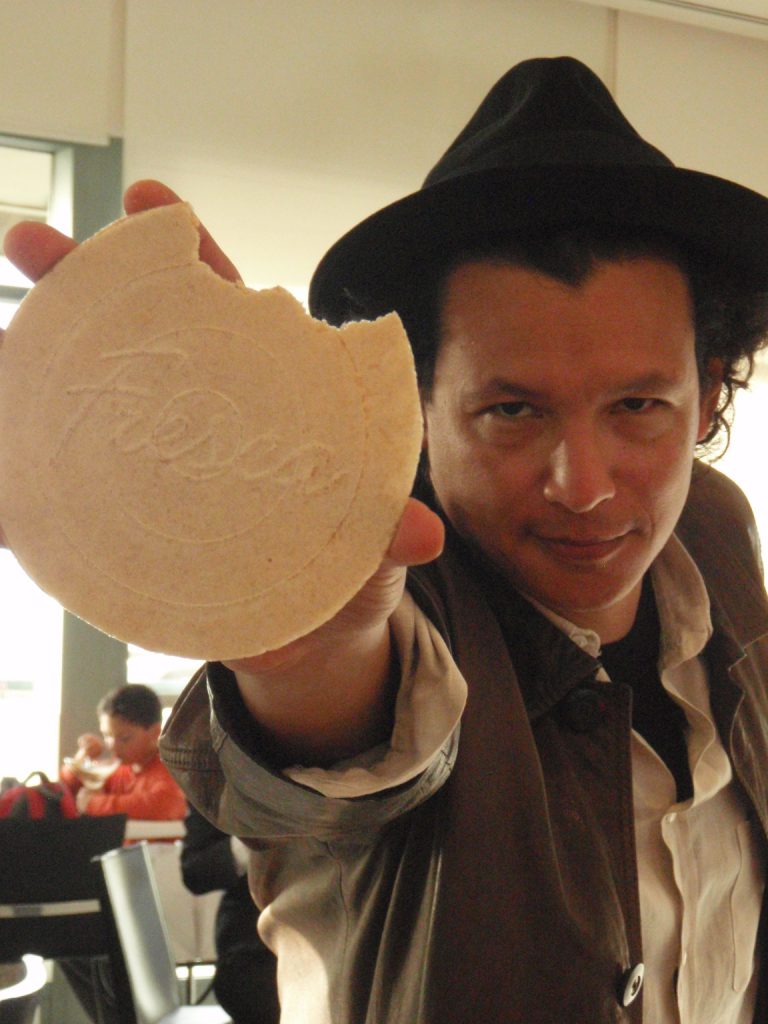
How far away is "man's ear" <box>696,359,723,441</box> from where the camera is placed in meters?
1.12

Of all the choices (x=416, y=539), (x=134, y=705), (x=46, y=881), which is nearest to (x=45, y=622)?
(x=134, y=705)

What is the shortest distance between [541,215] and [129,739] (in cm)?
264

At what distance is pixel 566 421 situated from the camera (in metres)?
0.86

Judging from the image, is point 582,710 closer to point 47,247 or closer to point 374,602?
point 374,602

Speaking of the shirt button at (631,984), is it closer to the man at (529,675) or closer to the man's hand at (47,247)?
the man at (529,675)

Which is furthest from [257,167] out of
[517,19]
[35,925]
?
[35,925]

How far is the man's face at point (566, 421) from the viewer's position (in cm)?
87

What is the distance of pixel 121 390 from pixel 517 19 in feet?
12.6

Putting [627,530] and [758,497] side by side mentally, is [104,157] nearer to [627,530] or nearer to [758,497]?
[758,497]

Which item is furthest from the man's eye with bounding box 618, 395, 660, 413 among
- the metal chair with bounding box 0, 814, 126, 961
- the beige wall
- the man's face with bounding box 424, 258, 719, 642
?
the beige wall

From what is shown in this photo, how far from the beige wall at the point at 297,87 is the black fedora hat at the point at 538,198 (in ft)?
8.66

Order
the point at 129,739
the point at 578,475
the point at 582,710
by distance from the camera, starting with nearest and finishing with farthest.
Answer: the point at 578,475 < the point at 582,710 < the point at 129,739

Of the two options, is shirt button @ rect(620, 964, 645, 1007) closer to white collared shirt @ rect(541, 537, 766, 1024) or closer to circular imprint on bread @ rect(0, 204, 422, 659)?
white collared shirt @ rect(541, 537, 766, 1024)

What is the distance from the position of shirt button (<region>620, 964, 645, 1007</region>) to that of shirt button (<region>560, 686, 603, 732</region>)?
19 centimetres
